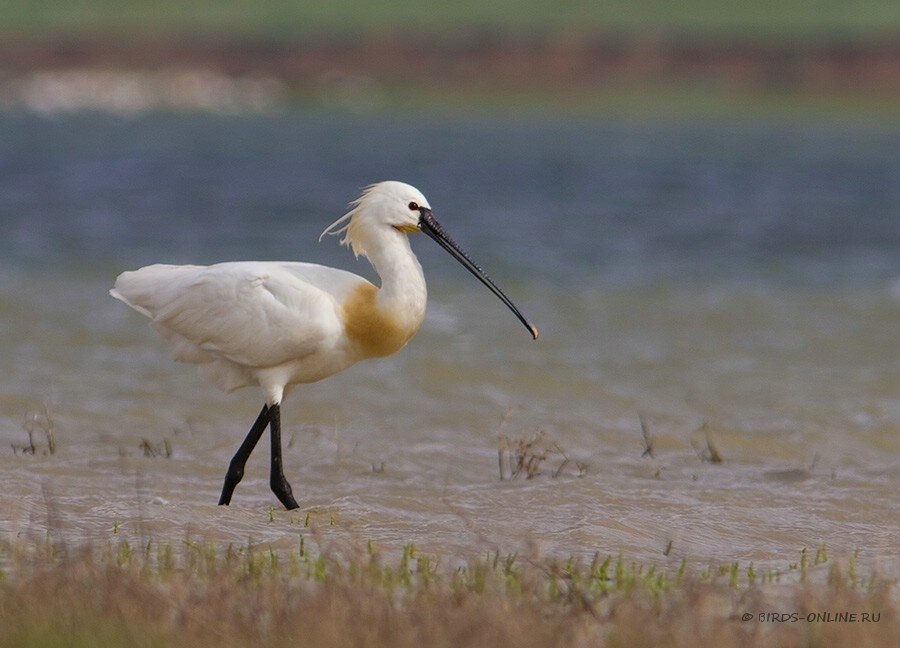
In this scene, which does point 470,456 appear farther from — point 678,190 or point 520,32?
point 520,32

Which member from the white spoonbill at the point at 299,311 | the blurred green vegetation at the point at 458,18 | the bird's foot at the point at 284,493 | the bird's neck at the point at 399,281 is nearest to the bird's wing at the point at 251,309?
the white spoonbill at the point at 299,311

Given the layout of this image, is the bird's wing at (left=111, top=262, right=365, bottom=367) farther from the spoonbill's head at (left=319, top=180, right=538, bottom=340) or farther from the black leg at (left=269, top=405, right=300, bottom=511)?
the black leg at (left=269, top=405, right=300, bottom=511)

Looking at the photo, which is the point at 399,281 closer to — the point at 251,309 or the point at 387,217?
the point at 387,217

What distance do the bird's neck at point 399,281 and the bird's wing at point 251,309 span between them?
0.59 feet

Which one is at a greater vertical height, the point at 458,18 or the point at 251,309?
the point at 458,18

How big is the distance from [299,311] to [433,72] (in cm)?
5122

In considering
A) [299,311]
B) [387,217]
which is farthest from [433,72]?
[299,311]

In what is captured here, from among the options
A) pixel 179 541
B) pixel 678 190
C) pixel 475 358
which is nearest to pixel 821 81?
pixel 678 190

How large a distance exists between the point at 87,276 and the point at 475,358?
17.6ft

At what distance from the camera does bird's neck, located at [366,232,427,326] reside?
7.47m

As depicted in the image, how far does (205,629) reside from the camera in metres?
4.90

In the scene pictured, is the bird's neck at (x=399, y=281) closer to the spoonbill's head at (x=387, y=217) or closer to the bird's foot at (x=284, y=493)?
the spoonbill's head at (x=387, y=217)

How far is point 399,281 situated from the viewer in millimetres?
7504

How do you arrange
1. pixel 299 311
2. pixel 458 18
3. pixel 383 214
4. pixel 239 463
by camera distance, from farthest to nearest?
pixel 458 18, pixel 239 463, pixel 383 214, pixel 299 311
